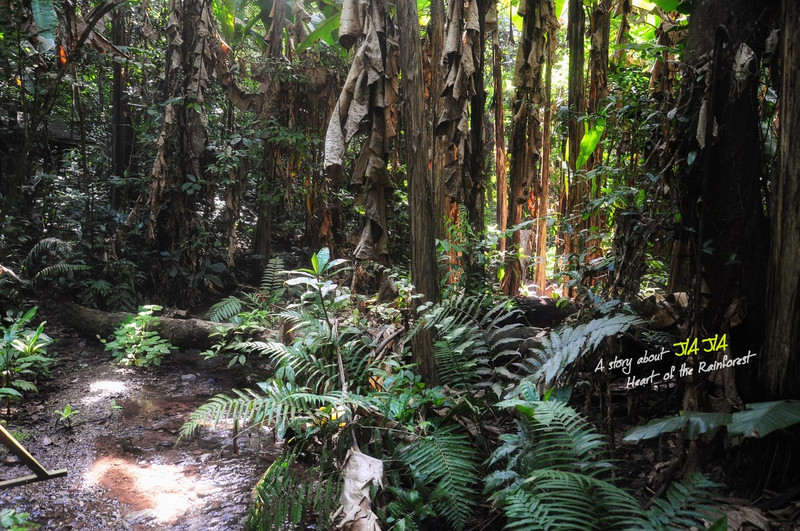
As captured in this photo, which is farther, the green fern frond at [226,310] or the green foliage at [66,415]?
the green fern frond at [226,310]

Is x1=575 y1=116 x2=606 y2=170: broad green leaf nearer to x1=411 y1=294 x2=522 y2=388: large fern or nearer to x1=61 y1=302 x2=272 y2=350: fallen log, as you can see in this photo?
x1=411 y1=294 x2=522 y2=388: large fern

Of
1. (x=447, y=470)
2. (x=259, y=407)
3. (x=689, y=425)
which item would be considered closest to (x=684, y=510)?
(x=689, y=425)

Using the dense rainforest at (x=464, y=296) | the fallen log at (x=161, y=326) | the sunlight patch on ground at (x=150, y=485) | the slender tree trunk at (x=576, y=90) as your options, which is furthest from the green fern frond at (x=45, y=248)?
the slender tree trunk at (x=576, y=90)

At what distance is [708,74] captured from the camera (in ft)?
7.79

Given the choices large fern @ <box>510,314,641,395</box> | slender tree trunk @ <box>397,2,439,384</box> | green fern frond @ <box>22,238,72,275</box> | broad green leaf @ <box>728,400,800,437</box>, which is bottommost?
broad green leaf @ <box>728,400,800,437</box>

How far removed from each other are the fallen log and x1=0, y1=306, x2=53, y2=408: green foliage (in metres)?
1.22

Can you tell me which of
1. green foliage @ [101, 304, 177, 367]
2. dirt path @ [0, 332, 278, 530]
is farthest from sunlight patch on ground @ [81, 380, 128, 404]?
green foliage @ [101, 304, 177, 367]

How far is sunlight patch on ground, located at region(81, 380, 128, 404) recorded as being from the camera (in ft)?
15.2

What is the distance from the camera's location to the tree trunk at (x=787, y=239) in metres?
2.02

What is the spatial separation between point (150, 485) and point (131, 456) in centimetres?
53

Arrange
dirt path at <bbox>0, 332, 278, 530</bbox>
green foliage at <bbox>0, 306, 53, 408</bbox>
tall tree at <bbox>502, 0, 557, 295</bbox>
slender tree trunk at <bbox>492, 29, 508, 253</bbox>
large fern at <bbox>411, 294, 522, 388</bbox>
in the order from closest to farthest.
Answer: dirt path at <bbox>0, 332, 278, 530</bbox> → large fern at <bbox>411, 294, 522, 388</bbox> → green foliage at <bbox>0, 306, 53, 408</bbox> → tall tree at <bbox>502, 0, 557, 295</bbox> → slender tree trunk at <bbox>492, 29, 508, 253</bbox>

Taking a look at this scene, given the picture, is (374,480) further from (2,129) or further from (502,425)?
(2,129)

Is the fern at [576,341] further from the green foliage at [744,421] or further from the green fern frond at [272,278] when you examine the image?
the green fern frond at [272,278]

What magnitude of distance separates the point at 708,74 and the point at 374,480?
2331 mm
